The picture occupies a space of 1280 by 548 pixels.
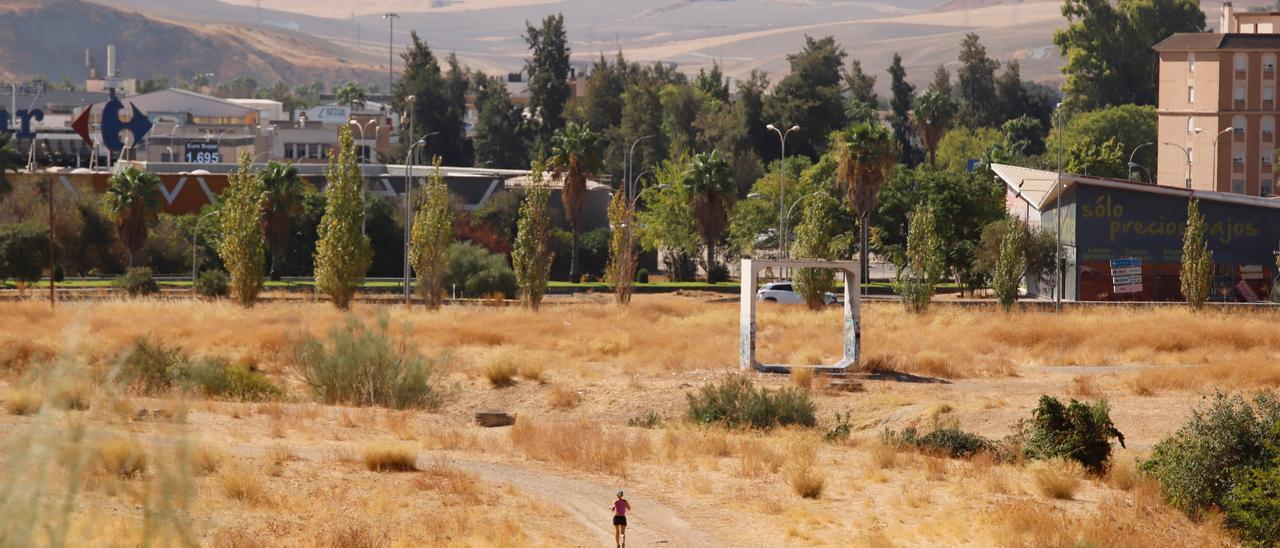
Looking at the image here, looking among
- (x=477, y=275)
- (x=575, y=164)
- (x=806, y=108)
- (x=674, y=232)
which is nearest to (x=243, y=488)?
(x=477, y=275)

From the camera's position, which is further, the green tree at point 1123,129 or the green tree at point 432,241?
the green tree at point 1123,129

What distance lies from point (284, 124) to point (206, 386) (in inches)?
4793

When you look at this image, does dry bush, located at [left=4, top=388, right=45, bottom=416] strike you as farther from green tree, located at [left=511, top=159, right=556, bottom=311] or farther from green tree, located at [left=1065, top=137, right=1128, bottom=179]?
green tree, located at [left=1065, top=137, right=1128, bottom=179]

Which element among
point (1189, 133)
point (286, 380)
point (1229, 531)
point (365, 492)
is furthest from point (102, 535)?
point (1189, 133)

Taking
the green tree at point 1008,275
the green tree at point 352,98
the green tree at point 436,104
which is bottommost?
the green tree at point 1008,275

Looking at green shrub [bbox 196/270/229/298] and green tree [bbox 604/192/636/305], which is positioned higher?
green tree [bbox 604/192/636/305]

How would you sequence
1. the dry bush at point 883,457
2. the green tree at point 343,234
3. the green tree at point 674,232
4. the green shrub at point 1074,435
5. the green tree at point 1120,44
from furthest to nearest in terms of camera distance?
the green tree at point 1120,44
the green tree at point 674,232
the green tree at point 343,234
the green shrub at point 1074,435
the dry bush at point 883,457

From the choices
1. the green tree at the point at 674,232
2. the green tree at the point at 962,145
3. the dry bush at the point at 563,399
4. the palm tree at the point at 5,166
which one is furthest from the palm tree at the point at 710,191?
the dry bush at the point at 563,399

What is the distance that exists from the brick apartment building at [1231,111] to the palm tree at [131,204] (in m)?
65.9

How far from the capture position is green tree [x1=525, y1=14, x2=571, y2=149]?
468ft

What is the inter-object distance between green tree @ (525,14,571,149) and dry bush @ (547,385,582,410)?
10837 centimetres

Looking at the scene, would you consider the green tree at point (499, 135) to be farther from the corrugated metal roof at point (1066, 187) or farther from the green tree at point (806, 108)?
the corrugated metal roof at point (1066, 187)

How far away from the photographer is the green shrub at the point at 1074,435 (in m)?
24.2

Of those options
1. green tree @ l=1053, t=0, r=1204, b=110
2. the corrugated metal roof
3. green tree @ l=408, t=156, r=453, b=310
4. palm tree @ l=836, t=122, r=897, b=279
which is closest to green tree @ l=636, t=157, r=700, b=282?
palm tree @ l=836, t=122, r=897, b=279
